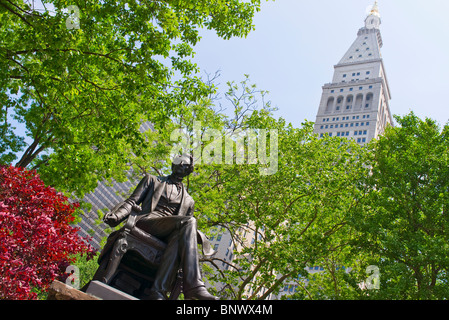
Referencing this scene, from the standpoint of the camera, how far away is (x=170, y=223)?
5086 millimetres

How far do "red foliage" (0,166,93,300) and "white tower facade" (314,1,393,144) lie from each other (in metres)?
77.2

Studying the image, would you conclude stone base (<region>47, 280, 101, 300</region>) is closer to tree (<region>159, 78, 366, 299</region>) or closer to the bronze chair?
the bronze chair

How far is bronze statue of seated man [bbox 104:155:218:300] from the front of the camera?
4453mm

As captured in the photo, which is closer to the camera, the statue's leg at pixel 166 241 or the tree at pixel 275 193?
the statue's leg at pixel 166 241

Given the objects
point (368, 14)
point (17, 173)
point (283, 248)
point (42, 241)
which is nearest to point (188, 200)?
point (42, 241)

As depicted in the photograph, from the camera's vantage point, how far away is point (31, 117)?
44.5 feet

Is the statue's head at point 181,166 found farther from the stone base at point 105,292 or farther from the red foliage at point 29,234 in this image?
the red foliage at point 29,234

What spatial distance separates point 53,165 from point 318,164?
35.7 ft

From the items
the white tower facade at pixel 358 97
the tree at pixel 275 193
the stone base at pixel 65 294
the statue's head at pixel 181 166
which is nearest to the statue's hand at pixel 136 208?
the statue's head at pixel 181 166

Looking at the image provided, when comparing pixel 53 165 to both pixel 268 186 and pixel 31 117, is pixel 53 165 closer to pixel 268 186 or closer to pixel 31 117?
pixel 31 117

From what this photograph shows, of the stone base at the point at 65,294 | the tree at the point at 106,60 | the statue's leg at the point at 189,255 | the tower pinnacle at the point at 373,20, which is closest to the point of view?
the stone base at the point at 65,294

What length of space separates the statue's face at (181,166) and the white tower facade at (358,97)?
7907cm

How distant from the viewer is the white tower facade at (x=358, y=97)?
84250 millimetres

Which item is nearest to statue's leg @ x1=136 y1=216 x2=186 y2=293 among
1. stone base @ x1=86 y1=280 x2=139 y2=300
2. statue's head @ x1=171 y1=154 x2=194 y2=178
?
stone base @ x1=86 y1=280 x2=139 y2=300
